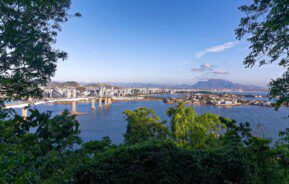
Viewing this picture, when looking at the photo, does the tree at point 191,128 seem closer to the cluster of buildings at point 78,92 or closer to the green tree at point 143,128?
the green tree at point 143,128

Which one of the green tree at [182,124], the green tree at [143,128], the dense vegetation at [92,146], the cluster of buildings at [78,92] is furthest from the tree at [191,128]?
the cluster of buildings at [78,92]

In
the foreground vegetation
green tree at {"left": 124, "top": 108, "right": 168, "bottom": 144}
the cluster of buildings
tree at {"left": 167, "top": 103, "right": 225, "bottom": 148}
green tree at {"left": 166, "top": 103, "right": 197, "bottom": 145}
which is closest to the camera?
the foreground vegetation

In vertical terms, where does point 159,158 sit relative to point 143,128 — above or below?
above

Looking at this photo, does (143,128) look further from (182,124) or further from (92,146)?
(92,146)

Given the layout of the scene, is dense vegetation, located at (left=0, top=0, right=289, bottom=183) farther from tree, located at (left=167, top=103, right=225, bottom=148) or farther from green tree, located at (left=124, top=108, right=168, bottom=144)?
green tree, located at (left=124, top=108, right=168, bottom=144)

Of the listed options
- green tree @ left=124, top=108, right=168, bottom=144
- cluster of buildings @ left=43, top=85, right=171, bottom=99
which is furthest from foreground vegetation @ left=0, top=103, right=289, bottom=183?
cluster of buildings @ left=43, top=85, right=171, bottom=99

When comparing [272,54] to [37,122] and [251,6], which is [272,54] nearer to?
[251,6]

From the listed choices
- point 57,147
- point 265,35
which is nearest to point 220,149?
point 265,35

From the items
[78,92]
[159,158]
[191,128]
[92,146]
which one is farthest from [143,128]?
[78,92]

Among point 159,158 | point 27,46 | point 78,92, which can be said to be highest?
Result: point 27,46
